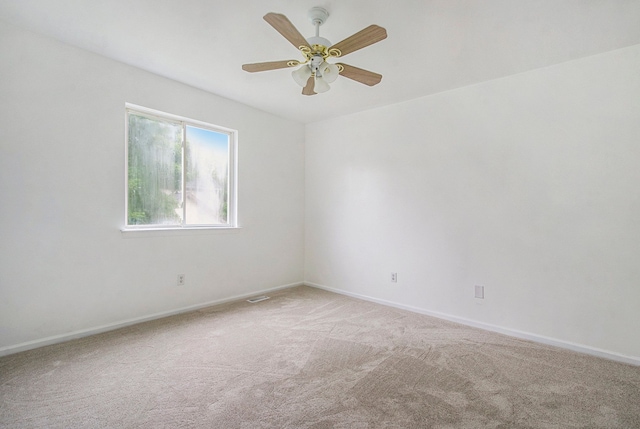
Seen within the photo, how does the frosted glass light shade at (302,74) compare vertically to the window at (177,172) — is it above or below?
above

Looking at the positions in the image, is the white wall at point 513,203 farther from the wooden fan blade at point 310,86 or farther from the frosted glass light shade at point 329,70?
the frosted glass light shade at point 329,70

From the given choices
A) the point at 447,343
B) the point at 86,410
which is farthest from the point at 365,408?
the point at 86,410

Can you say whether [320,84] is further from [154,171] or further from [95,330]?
[95,330]

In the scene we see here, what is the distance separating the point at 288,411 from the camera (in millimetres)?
1776

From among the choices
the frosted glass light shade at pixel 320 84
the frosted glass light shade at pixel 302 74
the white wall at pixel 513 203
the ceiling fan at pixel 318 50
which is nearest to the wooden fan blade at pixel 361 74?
the ceiling fan at pixel 318 50

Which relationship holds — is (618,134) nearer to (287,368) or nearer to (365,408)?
(365,408)

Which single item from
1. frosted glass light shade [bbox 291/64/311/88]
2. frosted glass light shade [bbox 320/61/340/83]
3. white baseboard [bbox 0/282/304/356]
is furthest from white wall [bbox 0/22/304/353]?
frosted glass light shade [bbox 320/61/340/83]

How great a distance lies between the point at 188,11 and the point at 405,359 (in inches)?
123

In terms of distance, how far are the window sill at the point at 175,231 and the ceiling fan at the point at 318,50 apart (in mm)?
1985

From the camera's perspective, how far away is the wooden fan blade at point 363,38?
182 cm

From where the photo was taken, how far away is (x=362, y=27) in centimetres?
229

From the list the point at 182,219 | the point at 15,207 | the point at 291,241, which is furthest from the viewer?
the point at 291,241

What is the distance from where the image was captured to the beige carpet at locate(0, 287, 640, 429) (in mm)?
1728

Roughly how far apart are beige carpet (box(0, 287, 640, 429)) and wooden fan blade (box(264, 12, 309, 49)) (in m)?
2.29
